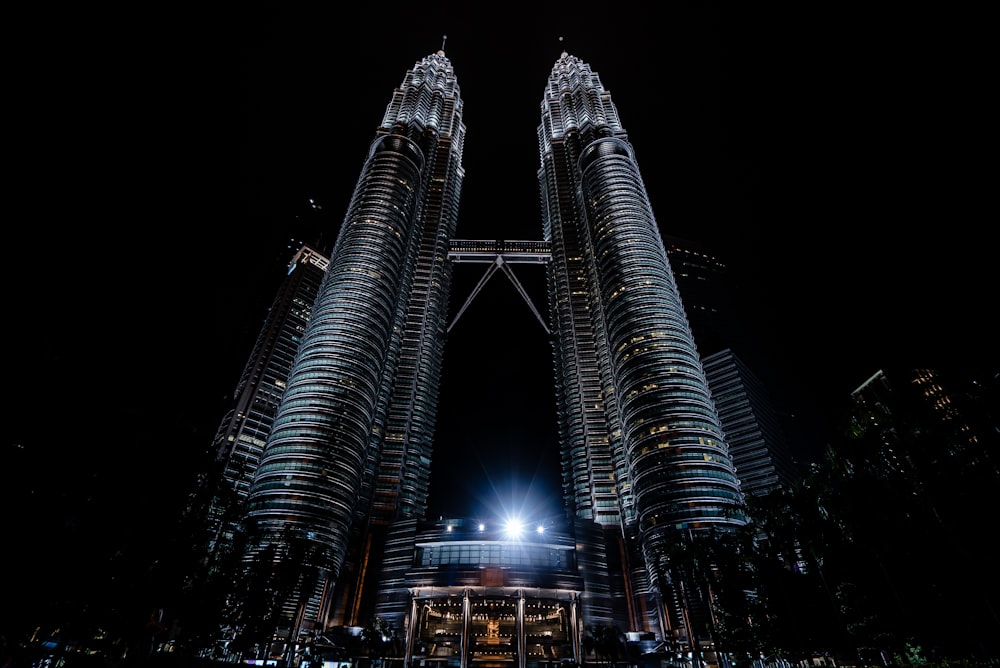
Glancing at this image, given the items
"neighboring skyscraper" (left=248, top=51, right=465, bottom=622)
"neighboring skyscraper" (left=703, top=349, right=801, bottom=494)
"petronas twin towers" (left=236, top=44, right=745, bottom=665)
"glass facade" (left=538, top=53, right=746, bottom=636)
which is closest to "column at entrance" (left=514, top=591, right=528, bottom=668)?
"petronas twin towers" (left=236, top=44, right=745, bottom=665)

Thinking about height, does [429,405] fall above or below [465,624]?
above

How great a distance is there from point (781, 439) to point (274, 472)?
175560 millimetres

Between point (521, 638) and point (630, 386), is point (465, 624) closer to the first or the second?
point (521, 638)

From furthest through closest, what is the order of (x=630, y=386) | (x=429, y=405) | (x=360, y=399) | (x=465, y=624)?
(x=429, y=405) → (x=360, y=399) → (x=630, y=386) → (x=465, y=624)

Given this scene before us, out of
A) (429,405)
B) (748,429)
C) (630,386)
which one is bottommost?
(630,386)

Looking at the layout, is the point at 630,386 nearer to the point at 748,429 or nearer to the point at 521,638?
the point at 748,429

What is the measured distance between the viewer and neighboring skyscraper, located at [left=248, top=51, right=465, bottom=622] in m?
121

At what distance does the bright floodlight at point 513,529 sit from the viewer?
11953cm

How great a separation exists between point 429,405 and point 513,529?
70.9 metres

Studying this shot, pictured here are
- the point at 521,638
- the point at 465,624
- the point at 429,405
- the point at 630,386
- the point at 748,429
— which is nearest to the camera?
the point at 465,624

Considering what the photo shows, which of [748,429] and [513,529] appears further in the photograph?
[748,429]

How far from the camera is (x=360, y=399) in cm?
14450

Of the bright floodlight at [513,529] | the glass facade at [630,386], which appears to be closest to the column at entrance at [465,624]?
the bright floodlight at [513,529]

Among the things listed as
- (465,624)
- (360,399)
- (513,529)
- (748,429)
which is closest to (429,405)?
(360,399)
